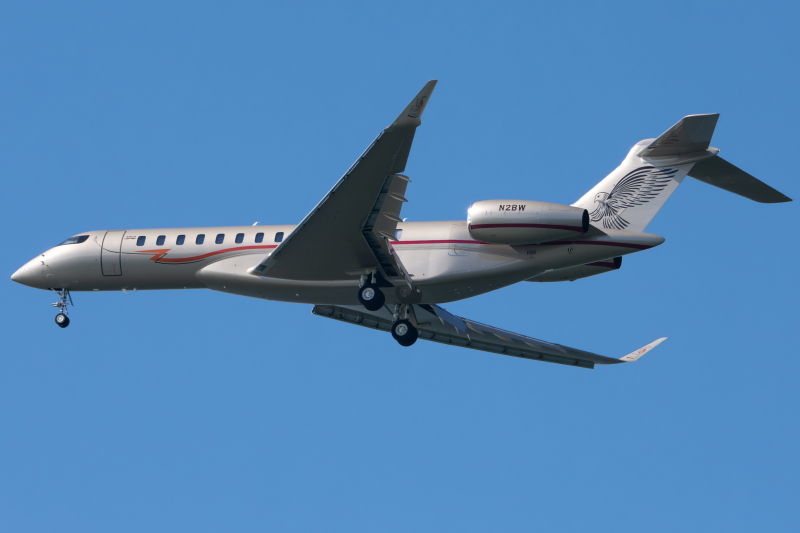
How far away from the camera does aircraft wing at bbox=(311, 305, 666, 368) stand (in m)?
27.1

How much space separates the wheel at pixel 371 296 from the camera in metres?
22.5

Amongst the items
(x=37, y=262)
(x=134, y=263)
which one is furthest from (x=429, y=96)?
(x=37, y=262)

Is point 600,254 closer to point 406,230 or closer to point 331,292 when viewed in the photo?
point 406,230

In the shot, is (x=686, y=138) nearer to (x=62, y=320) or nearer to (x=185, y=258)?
(x=185, y=258)

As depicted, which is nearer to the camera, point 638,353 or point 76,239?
point 638,353

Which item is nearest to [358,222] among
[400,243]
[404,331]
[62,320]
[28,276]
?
[400,243]

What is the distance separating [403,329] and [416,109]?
270 inches

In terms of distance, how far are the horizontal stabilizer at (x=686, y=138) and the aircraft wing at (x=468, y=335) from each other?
22.8ft

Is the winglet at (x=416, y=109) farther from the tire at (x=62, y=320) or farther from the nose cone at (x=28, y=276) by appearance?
the nose cone at (x=28, y=276)

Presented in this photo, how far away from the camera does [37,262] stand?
1028 inches

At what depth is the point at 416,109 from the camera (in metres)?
18.3

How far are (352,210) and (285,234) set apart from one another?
3.42 m

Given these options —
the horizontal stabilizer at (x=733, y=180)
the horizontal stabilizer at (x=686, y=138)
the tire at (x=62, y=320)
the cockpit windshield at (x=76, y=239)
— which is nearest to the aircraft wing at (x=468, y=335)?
the cockpit windshield at (x=76, y=239)

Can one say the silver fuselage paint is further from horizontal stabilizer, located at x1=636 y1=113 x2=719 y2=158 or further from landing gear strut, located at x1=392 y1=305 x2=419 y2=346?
horizontal stabilizer, located at x1=636 y1=113 x2=719 y2=158
